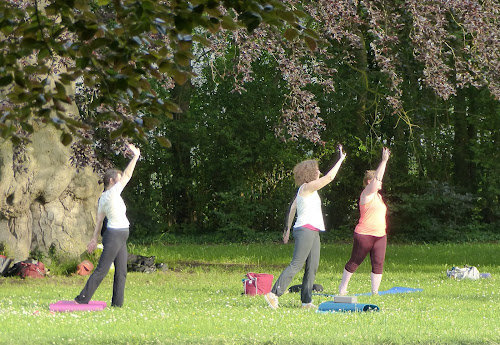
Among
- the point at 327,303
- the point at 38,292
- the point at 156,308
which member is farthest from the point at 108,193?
the point at 38,292

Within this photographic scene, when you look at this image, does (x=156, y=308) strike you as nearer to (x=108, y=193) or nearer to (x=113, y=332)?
(x=108, y=193)

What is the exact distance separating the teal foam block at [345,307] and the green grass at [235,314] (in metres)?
0.16

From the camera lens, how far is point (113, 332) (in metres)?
7.54

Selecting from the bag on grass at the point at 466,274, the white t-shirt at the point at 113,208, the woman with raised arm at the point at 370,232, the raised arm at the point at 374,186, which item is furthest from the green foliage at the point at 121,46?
the bag on grass at the point at 466,274

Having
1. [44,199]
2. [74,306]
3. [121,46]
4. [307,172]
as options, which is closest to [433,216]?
[44,199]

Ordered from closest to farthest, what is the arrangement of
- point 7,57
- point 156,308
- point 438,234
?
point 7,57, point 156,308, point 438,234

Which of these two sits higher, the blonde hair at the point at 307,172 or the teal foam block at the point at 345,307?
the blonde hair at the point at 307,172

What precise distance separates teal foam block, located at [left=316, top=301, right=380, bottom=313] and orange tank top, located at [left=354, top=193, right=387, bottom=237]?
5.86 ft

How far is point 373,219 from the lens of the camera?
10922 millimetres

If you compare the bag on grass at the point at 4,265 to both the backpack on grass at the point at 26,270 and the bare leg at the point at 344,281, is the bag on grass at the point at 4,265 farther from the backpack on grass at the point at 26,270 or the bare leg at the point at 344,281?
the bare leg at the point at 344,281

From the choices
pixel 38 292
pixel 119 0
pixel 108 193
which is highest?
pixel 119 0

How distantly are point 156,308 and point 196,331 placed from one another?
2283 millimetres

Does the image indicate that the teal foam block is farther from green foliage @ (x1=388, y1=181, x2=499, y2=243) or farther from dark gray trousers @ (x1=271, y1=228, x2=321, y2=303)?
green foliage @ (x1=388, y1=181, x2=499, y2=243)

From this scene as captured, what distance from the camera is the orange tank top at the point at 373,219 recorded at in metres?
10.9
